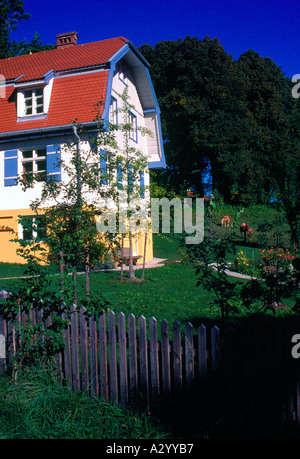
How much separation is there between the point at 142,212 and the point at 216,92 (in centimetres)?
2117

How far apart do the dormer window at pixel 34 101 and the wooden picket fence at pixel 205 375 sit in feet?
45.8

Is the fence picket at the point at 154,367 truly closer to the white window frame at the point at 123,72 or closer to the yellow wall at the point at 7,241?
the yellow wall at the point at 7,241

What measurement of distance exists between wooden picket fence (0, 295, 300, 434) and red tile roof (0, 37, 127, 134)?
11659mm

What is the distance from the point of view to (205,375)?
12.4 ft

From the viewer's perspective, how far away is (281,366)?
362cm

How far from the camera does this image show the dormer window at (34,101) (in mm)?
16422

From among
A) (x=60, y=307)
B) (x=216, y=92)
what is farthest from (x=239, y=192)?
(x=60, y=307)

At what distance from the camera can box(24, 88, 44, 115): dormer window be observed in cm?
1642

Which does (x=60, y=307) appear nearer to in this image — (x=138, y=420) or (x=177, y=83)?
(x=138, y=420)

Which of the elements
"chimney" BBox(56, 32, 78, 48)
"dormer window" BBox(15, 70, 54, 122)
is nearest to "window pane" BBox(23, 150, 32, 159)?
"dormer window" BBox(15, 70, 54, 122)

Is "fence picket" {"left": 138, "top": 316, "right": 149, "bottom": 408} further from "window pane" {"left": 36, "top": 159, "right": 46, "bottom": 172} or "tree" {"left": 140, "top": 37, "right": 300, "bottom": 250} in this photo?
"tree" {"left": 140, "top": 37, "right": 300, "bottom": 250}

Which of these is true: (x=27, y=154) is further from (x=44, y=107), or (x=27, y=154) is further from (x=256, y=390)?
(x=256, y=390)

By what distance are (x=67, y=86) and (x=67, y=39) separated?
6.38m

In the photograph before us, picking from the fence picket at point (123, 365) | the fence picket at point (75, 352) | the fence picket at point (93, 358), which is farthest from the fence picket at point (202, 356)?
the fence picket at point (75, 352)
